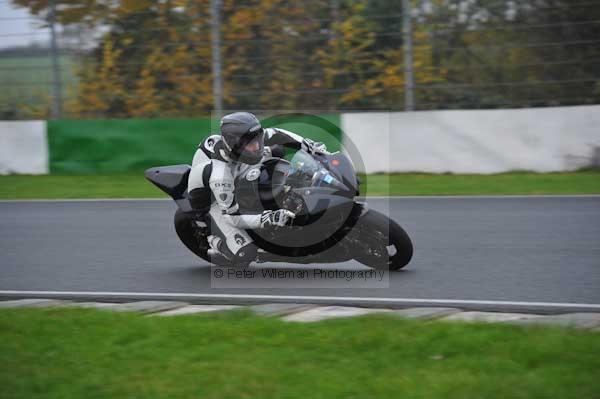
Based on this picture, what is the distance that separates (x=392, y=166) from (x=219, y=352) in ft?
28.4

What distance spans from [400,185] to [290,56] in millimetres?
2950

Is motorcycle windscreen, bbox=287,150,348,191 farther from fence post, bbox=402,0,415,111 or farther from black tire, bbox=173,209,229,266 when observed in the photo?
fence post, bbox=402,0,415,111

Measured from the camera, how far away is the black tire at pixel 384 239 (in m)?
6.28

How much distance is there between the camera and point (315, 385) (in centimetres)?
405

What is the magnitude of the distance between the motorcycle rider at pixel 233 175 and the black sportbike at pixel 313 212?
75mm

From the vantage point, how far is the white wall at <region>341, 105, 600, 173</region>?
1221 centimetres

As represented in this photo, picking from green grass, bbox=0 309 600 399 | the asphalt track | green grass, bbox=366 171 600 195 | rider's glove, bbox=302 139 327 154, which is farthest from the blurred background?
green grass, bbox=0 309 600 399

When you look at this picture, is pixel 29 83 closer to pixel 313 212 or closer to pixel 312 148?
pixel 312 148

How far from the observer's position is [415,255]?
7.51 meters

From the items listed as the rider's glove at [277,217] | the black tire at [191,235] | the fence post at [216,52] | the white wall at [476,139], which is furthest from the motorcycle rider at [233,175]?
the fence post at [216,52]

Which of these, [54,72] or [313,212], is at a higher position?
[54,72]

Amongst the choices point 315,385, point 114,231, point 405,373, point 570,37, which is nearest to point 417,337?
point 405,373

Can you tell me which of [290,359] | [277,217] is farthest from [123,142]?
[290,359]

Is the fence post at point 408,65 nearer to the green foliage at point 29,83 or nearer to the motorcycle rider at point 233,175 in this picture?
the green foliage at point 29,83
